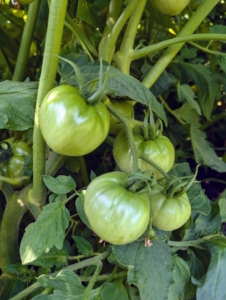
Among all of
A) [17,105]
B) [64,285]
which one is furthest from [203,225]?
[17,105]

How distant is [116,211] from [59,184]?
0.40ft

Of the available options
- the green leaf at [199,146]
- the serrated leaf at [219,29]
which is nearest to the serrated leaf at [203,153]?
the green leaf at [199,146]

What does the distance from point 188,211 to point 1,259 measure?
0.32 meters

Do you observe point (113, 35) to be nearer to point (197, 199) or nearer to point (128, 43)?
point (128, 43)

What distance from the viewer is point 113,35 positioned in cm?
56

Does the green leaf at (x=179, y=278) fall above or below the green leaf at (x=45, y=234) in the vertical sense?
below

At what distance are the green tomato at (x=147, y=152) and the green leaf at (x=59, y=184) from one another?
0.26ft

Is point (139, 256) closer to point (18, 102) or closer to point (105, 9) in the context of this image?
point (18, 102)

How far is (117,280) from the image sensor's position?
55 cm

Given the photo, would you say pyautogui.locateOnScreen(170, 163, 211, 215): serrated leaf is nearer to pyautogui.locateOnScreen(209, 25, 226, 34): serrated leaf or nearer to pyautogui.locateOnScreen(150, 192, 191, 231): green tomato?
pyautogui.locateOnScreen(150, 192, 191, 231): green tomato

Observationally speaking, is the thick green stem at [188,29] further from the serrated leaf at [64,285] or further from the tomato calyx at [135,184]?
the serrated leaf at [64,285]

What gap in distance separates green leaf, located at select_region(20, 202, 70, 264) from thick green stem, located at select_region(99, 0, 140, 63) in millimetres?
252

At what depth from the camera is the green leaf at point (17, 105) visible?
1.59ft

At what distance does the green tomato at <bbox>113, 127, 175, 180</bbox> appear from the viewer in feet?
1.65
